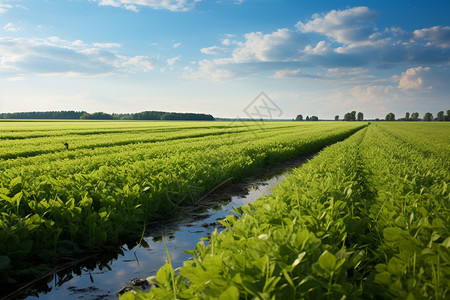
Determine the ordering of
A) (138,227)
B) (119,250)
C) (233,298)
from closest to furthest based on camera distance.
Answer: (233,298), (119,250), (138,227)

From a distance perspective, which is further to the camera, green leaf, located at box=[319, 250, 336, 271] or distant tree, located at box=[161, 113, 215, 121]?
distant tree, located at box=[161, 113, 215, 121]

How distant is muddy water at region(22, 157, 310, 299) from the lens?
332cm

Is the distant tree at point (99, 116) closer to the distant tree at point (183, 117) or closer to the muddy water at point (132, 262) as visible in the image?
the distant tree at point (183, 117)

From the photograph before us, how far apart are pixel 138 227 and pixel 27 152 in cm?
1174

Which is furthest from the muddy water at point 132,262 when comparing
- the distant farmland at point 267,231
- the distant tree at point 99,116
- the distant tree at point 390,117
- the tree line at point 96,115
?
the distant tree at point 390,117

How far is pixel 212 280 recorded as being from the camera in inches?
61.4

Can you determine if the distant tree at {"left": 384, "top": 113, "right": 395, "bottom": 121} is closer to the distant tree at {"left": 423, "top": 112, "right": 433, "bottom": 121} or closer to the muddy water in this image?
the distant tree at {"left": 423, "top": 112, "right": 433, "bottom": 121}

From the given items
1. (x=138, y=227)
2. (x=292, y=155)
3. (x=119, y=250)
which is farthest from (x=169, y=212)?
(x=292, y=155)

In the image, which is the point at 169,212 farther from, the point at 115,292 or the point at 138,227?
the point at 115,292

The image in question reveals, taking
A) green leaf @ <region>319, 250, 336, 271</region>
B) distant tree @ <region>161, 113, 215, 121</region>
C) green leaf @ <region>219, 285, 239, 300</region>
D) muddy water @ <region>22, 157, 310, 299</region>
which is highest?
distant tree @ <region>161, 113, 215, 121</region>

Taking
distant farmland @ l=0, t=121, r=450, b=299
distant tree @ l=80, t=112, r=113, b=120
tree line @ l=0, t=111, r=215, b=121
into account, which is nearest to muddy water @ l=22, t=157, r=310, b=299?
distant farmland @ l=0, t=121, r=450, b=299

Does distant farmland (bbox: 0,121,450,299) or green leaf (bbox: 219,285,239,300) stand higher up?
green leaf (bbox: 219,285,239,300)

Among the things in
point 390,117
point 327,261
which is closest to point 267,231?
point 327,261

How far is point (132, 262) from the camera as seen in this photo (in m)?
3.98
